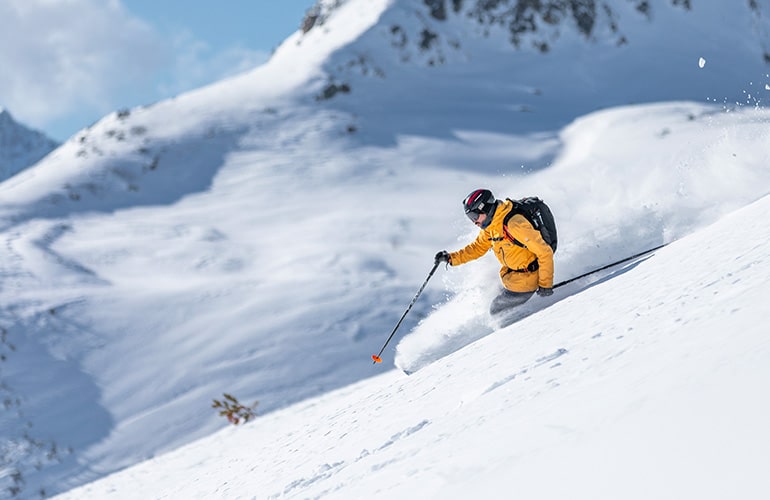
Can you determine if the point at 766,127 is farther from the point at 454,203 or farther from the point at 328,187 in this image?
the point at 328,187

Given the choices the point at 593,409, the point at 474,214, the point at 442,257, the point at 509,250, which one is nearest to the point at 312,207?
the point at 442,257

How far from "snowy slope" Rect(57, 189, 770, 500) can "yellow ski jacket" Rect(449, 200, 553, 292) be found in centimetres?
60

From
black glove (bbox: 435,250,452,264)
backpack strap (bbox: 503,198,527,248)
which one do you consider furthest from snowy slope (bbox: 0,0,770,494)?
backpack strap (bbox: 503,198,527,248)

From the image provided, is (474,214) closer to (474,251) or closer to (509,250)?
(509,250)

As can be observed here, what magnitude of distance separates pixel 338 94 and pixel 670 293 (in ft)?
A: 99.4

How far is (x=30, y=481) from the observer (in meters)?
11.6

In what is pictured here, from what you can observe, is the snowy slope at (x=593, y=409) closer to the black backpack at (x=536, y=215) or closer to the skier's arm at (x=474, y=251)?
the black backpack at (x=536, y=215)

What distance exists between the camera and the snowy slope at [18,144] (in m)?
145

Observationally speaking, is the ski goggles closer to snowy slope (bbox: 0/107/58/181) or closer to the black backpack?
the black backpack

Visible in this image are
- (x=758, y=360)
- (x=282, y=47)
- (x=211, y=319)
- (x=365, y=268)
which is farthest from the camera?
(x=282, y=47)

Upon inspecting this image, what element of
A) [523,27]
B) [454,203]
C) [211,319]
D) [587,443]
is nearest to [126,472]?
[211,319]

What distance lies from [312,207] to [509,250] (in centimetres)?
1567

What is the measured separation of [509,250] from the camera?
26.0ft

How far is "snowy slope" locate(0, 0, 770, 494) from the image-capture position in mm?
10734
